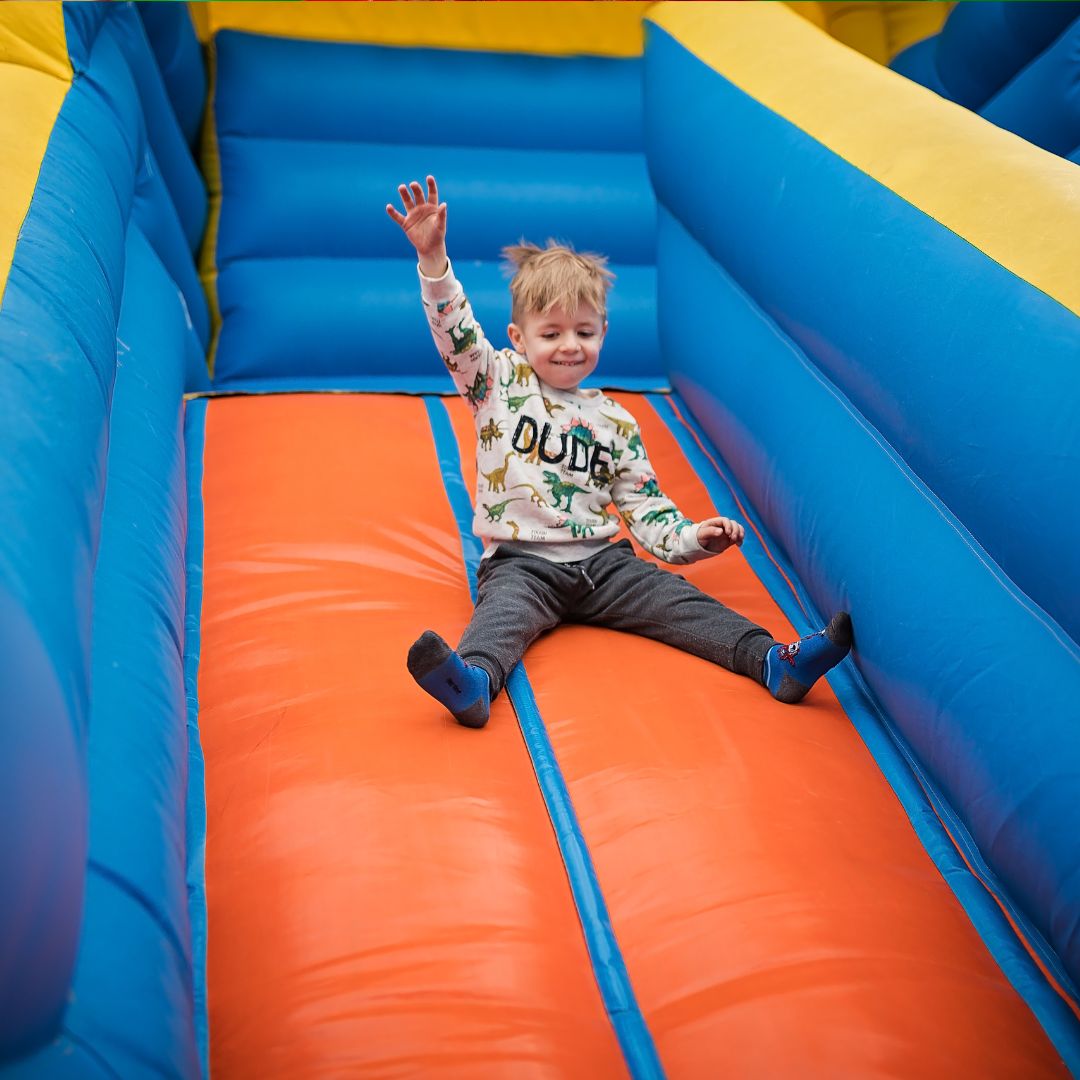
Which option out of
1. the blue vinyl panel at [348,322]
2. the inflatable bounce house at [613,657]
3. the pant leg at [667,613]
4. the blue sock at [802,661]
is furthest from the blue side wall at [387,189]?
the blue sock at [802,661]

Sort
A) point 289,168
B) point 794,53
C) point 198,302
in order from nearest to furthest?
1. point 794,53
2. point 198,302
3. point 289,168

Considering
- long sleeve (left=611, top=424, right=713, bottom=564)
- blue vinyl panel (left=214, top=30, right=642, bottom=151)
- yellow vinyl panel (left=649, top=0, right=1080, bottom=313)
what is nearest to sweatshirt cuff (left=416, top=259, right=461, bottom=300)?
long sleeve (left=611, top=424, right=713, bottom=564)

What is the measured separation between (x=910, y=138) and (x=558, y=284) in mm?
456

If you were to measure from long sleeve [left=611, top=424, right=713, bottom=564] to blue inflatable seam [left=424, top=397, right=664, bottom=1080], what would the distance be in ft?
0.92

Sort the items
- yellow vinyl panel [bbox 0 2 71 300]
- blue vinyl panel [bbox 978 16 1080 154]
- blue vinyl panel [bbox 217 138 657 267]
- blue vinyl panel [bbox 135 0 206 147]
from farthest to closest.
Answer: blue vinyl panel [bbox 217 138 657 267] → blue vinyl panel [bbox 135 0 206 147] → blue vinyl panel [bbox 978 16 1080 154] → yellow vinyl panel [bbox 0 2 71 300]

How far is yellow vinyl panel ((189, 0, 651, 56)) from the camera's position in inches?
95.3

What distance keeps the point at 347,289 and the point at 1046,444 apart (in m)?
1.53

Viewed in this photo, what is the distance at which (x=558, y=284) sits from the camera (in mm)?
1465

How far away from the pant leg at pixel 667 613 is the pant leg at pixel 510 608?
42 mm

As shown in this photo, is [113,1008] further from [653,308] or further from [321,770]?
[653,308]

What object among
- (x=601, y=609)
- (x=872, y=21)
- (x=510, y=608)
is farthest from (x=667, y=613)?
(x=872, y=21)

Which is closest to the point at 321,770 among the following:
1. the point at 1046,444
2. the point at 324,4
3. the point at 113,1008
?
the point at 113,1008

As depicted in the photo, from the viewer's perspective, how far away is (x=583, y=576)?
1.42m

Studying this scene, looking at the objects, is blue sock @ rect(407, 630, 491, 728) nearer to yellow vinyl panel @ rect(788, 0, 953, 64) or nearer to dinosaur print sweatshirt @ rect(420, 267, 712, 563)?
dinosaur print sweatshirt @ rect(420, 267, 712, 563)
